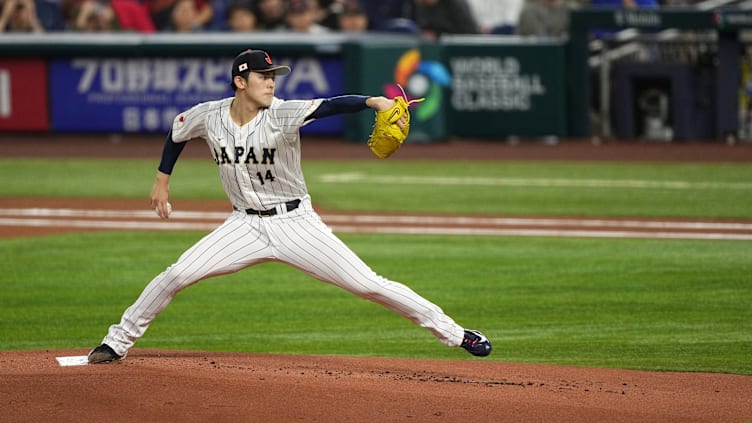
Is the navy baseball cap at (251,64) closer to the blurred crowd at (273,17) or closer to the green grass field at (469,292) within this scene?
the green grass field at (469,292)

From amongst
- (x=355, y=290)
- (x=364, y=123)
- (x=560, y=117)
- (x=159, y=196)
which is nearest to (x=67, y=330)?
(x=159, y=196)

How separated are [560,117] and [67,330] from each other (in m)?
13.3

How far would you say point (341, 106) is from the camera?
673 cm

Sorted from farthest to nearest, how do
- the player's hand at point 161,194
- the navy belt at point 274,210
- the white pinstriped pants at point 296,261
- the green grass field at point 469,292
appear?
the green grass field at point 469,292 < the player's hand at point 161,194 < the navy belt at point 274,210 < the white pinstriped pants at point 296,261

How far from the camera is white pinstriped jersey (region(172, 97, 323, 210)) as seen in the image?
6871 millimetres

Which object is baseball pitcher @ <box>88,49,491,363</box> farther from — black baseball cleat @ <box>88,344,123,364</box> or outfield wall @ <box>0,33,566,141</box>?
outfield wall @ <box>0,33,566,141</box>

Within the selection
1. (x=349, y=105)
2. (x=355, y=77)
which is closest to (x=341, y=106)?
(x=349, y=105)

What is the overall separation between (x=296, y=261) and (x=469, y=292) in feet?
11.0

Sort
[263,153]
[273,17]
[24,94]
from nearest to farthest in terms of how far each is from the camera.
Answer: [263,153] → [24,94] → [273,17]

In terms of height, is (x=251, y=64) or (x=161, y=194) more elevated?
(x=251, y=64)

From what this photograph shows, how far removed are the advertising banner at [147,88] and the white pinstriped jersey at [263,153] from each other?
44.4 feet

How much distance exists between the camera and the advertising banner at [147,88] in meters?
20.7

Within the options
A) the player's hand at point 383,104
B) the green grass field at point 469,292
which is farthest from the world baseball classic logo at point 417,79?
the player's hand at point 383,104

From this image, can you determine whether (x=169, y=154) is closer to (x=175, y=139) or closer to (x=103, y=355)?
(x=175, y=139)
